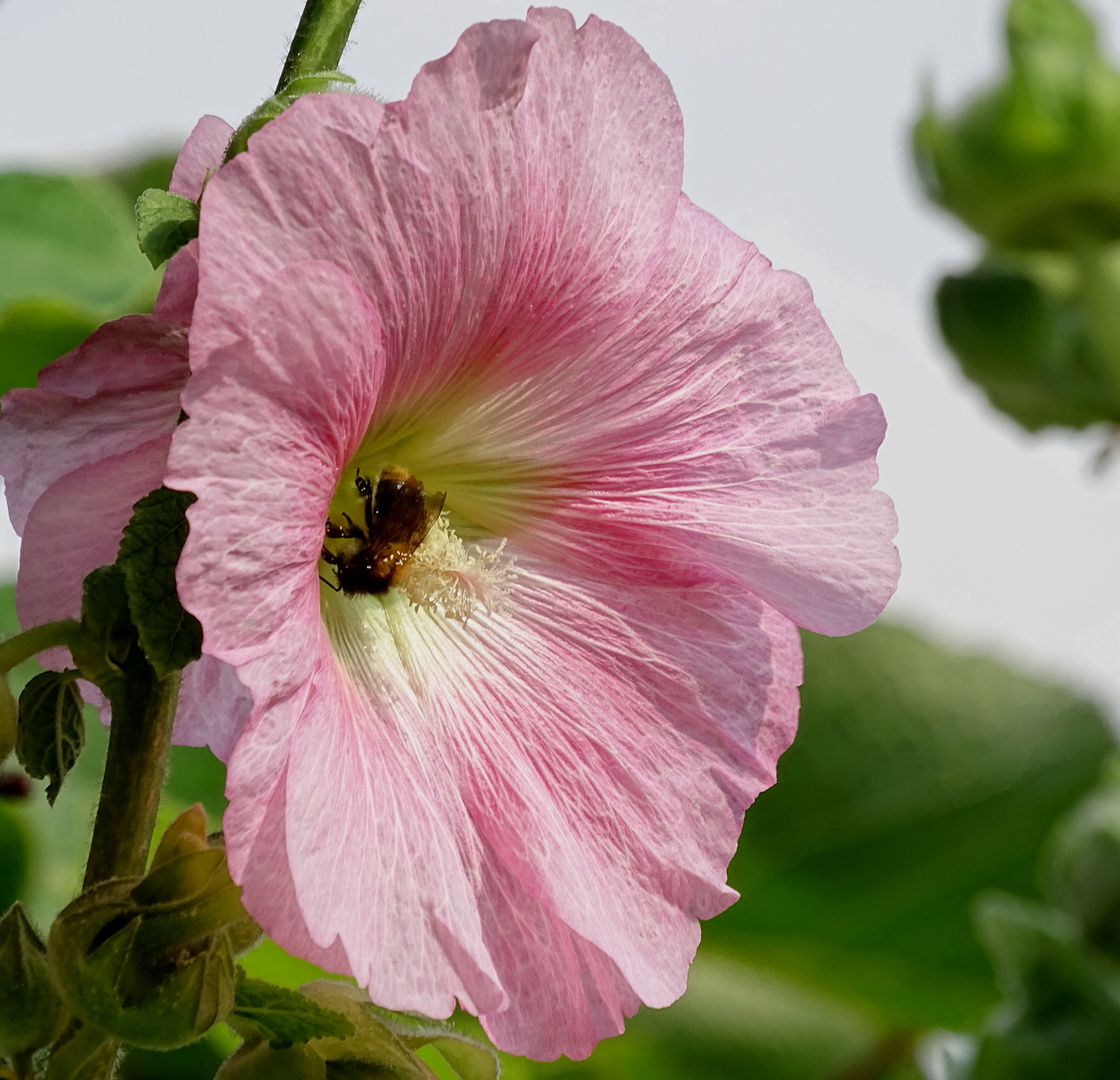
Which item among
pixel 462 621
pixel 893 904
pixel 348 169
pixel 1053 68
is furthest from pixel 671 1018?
pixel 348 169

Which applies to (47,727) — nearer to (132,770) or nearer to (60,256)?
(132,770)

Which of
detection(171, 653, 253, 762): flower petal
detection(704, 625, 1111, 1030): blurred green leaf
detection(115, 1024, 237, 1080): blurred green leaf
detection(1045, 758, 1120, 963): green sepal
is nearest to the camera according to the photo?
detection(171, 653, 253, 762): flower petal

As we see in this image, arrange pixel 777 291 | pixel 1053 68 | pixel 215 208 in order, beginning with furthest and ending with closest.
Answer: pixel 1053 68 < pixel 777 291 < pixel 215 208

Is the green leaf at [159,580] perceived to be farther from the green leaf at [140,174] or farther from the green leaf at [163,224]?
the green leaf at [140,174]

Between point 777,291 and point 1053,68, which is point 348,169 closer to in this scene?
point 777,291

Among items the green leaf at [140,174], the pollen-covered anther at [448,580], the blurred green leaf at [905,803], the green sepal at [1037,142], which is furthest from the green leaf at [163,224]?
the blurred green leaf at [905,803]

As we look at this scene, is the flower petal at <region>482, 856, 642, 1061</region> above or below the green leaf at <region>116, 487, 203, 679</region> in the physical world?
below

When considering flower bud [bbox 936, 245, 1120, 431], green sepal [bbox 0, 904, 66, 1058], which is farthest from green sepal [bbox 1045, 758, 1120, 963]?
green sepal [bbox 0, 904, 66, 1058]

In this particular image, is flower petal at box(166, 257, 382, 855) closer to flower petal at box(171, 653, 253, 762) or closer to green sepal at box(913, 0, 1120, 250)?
flower petal at box(171, 653, 253, 762)

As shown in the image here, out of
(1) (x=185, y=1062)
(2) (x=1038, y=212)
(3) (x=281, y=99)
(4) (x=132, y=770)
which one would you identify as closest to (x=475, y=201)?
(3) (x=281, y=99)
